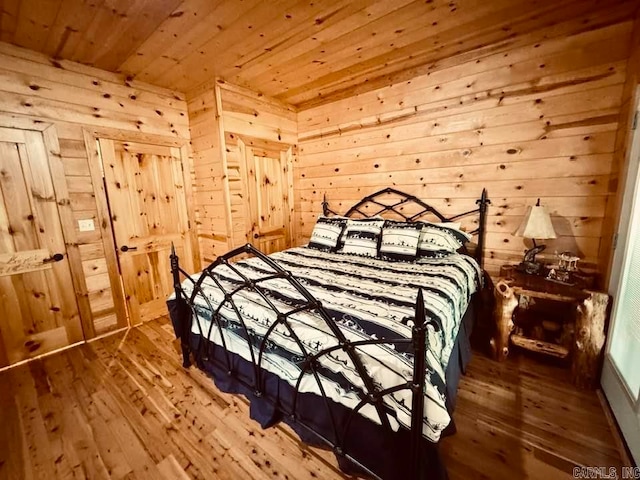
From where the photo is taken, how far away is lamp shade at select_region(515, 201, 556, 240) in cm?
193

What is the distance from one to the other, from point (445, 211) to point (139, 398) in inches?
117

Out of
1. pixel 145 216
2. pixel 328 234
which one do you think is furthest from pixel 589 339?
pixel 145 216

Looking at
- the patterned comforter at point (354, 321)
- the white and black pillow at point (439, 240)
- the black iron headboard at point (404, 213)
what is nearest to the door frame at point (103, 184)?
the patterned comforter at point (354, 321)

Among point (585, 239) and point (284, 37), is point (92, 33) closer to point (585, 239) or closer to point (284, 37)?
point (284, 37)

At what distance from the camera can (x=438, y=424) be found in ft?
3.06

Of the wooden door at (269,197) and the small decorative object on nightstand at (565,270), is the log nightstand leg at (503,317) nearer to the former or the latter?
the small decorative object on nightstand at (565,270)

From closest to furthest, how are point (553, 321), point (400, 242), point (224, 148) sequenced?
point (553, 321) → point (400, 242) → point (224, 148)

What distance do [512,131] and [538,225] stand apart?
0.85 m

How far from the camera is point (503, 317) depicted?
2006 mm

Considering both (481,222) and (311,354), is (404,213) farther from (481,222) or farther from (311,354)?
(311,354)

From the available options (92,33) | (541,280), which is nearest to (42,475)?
(92,33)

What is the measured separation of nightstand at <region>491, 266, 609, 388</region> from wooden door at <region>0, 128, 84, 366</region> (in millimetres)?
3785

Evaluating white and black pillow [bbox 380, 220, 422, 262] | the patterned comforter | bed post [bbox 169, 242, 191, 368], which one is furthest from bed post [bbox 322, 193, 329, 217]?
bed post [bbox 169, 242, 191, 368]

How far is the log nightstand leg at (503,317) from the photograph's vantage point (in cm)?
197
